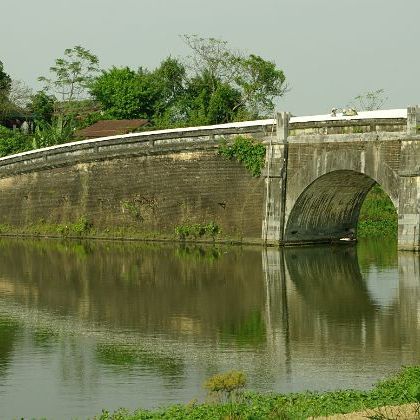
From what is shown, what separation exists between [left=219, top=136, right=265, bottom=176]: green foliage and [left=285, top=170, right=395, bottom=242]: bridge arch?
1.72 metres

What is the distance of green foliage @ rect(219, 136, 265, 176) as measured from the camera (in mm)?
33812

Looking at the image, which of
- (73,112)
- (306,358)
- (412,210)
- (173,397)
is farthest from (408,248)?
(73,112)

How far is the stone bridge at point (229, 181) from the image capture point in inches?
1203

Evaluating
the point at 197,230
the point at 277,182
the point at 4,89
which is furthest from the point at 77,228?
the point at 4,89

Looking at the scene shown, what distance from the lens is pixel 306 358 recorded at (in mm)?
16125

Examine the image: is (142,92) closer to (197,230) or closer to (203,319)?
(197,230)

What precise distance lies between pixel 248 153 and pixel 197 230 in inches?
127

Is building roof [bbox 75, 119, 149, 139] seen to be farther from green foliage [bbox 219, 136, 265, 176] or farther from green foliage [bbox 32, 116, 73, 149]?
green foliage [bbox 219, 136, 265, 176]

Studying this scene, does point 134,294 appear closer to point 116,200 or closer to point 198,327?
point 198,327

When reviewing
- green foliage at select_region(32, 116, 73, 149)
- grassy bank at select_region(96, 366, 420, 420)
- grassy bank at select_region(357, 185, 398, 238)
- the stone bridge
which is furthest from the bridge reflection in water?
green foliage at select_region(32, 116, 73, 149)

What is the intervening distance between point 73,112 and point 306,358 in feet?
138

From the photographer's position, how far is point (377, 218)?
39250mm

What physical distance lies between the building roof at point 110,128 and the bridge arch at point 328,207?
17336 millimetres

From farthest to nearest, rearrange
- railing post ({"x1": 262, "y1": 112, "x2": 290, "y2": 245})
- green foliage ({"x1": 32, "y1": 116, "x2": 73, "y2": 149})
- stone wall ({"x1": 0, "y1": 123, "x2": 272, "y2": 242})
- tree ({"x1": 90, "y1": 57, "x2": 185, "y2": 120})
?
tree ({"x1": 90, "y1": 57, "x2": 185, "y2": 120}) → green foliage ({"x1": 32, "y1": 116, "x2": 73, "y2": 149}) → stone wall ({"x1": 0, "y1": 123, "x2": 272, "y2": 242}) → railing post ({"x1": 262, "y1": 112, "x2": 290, "y2": 245})
